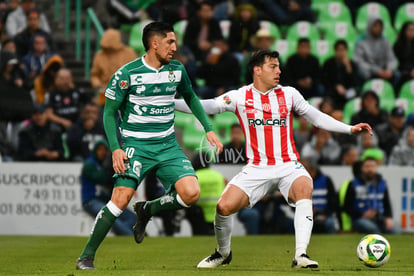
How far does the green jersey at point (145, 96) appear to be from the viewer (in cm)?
891

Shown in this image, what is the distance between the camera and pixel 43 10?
21500 mm

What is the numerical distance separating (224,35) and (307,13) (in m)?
2.18

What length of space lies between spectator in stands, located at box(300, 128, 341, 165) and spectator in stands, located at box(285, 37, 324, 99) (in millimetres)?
1840

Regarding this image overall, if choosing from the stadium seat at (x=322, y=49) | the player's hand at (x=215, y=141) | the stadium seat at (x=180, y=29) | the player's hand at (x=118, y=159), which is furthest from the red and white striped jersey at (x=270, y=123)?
the stadium seat at (x=322, y=49)

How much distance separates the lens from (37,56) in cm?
1861

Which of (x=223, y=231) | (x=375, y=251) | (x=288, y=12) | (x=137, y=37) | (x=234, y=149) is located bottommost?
(x=375, y=251)

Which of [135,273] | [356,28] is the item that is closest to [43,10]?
[356,28]

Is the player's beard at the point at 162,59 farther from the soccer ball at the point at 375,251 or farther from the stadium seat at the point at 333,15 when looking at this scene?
the stadium seat at the point at 333,15

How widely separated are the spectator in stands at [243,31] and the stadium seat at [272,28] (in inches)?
45.0

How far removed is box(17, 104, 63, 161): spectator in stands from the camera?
16.7 m

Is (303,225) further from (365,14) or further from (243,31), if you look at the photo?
(365,14)

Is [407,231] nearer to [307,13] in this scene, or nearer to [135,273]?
[307,13]

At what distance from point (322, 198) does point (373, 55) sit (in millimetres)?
5305

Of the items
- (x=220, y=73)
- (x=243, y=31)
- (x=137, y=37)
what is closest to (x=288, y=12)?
(x=243, y=31)
